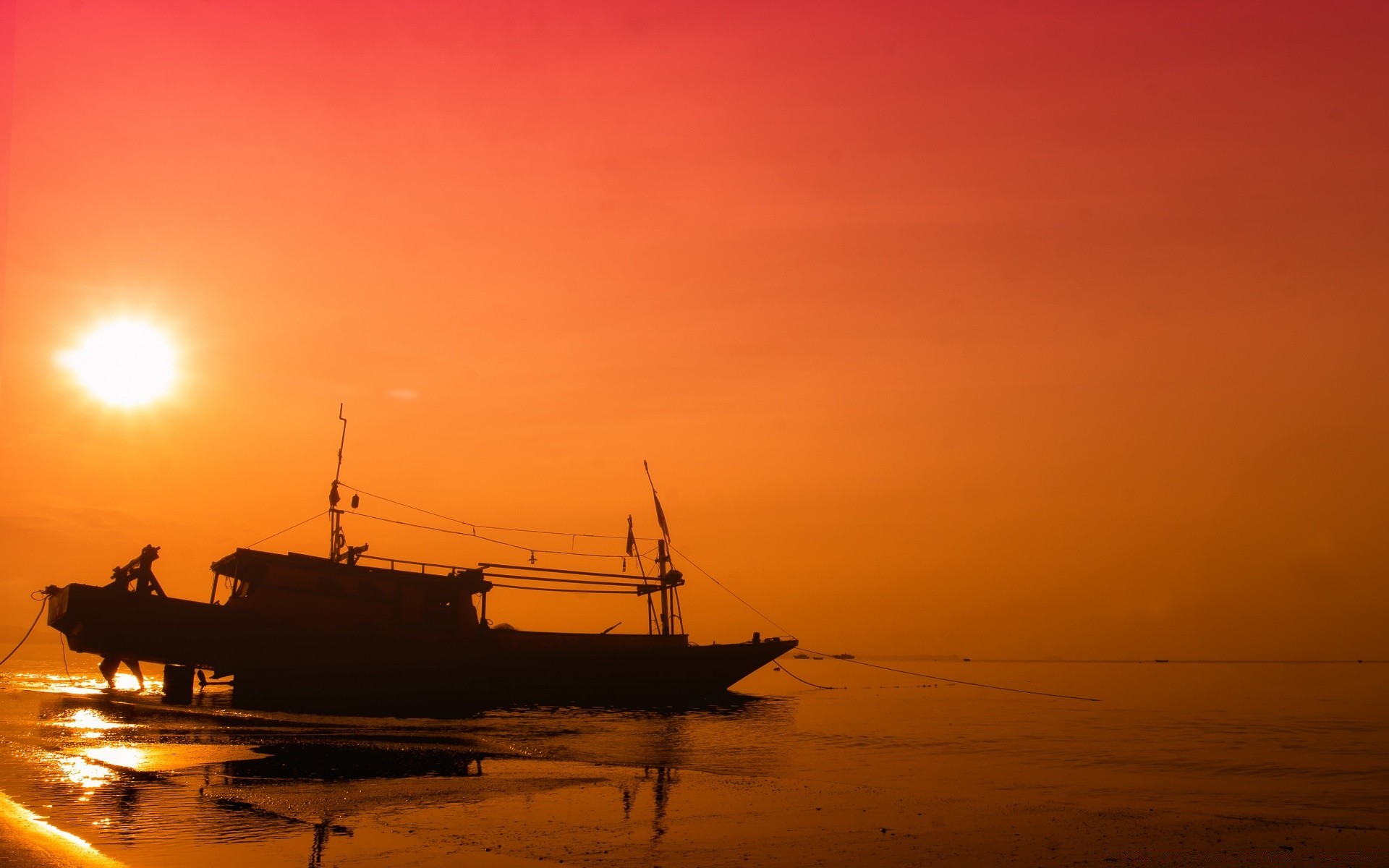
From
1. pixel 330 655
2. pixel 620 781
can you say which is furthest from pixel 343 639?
pixel 620 781

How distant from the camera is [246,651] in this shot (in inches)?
1476

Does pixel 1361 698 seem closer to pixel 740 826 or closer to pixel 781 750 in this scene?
pixel 781 750

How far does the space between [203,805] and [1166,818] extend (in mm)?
16817

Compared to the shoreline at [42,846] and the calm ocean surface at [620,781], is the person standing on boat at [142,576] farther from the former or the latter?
the shoreline at [42,846]

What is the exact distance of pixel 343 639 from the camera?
38562 mm

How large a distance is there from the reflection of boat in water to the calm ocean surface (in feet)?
6.05

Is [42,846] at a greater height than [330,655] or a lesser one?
lesser

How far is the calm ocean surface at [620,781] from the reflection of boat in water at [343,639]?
1845 millimetres

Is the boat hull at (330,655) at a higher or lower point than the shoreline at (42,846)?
higher

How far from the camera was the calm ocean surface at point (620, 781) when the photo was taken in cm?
1288

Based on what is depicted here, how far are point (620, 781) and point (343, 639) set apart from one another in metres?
22.6

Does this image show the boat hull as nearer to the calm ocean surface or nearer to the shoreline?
the calm ocean surface

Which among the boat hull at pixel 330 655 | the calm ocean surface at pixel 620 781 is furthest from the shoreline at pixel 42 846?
the boat hull at pixel 330 655

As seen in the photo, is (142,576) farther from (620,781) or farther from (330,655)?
(620,781)
